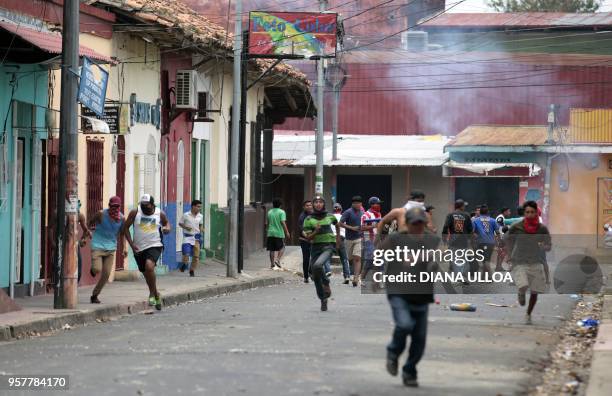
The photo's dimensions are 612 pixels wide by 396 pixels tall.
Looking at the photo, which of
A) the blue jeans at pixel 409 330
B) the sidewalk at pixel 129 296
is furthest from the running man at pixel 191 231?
the blue jeans at pixel 409 330

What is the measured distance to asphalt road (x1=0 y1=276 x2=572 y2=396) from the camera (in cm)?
1060

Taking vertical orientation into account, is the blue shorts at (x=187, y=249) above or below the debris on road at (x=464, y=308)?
above

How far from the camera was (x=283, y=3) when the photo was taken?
169 ft

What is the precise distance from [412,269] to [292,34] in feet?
64.9

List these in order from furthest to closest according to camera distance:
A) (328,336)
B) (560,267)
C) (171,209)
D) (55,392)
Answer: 1. (171,209)
2. (560,267)
3. (328,336)
4. (55,392)

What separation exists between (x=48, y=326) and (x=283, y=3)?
3653 cm

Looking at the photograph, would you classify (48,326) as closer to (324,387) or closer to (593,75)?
(324,387)

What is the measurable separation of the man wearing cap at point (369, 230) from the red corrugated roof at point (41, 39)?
22.2 feet

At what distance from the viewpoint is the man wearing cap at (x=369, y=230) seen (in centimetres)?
2466

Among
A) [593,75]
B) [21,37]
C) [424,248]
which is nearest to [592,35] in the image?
[593,75]

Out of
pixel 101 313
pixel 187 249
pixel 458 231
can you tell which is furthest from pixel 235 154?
pixel 101 313

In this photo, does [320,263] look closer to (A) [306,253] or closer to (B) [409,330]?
(A) [306,253]

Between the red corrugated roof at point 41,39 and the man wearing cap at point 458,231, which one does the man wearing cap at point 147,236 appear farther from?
the man wearing cap at point 458,231

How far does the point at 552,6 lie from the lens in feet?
220
